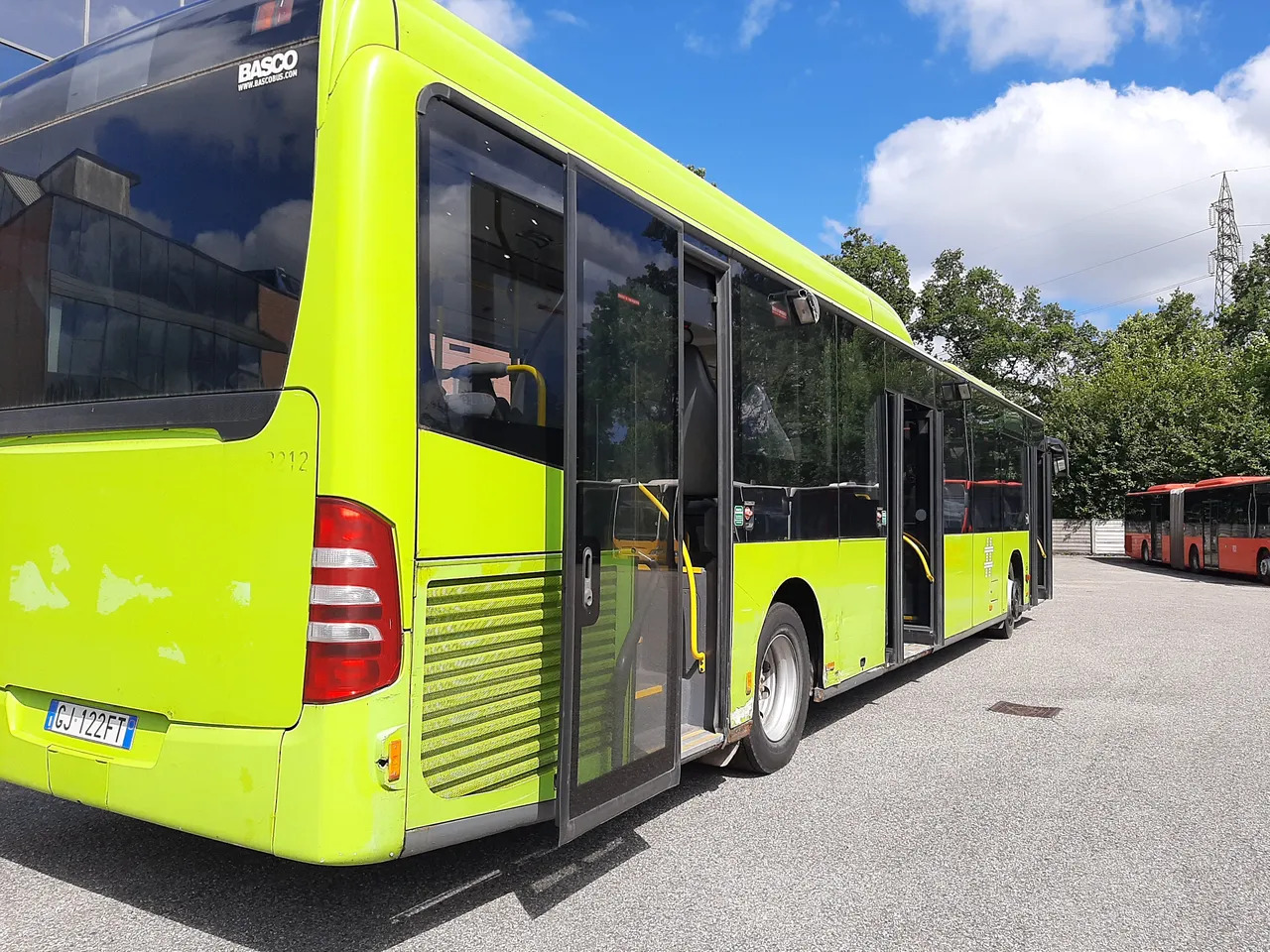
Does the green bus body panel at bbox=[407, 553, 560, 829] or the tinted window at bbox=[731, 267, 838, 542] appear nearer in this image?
the green bus body panel at bbox=[407, 553, 560, 829]

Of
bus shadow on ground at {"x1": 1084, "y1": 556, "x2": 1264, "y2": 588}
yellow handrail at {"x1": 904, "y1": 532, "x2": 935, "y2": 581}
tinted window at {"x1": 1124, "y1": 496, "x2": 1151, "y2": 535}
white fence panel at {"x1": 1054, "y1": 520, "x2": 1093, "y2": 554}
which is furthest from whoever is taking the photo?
white fence panel at {"x1": 1054, "y1": 520, "x2": 1093, "y2": 554}

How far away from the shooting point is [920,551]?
29.2ft

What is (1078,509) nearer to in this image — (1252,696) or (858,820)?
(1252,696)

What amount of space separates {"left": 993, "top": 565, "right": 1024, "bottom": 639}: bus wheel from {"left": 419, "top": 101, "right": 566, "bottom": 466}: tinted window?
9711 millimetres

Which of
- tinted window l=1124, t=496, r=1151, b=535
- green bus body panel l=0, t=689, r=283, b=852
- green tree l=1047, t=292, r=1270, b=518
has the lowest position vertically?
green bus body panel l=0, t=689, r=283, b=852

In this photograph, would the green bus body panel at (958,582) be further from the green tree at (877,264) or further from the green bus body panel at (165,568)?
the green tree at (877,264)

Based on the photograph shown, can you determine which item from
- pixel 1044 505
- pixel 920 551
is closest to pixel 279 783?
pixel 920 551

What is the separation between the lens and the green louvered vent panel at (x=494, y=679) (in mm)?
3250

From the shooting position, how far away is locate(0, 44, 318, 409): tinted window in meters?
3.26

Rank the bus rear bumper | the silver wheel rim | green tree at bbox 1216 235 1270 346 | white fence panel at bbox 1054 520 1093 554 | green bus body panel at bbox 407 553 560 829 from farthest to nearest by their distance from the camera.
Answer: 1. green tree at bbox 1216 235 1270 346
2. white fence panel at bbox 1054 520 1093 554
3. the silver wheel rim
4. green bus body panel at bbox 407 553 560 829
5. the bus rear bumper


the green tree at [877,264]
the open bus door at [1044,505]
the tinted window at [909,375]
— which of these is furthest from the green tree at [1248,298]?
the tinted window at [909,375]

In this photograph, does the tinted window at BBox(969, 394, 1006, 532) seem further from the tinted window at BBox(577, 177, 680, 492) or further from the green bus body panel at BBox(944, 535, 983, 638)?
the tinted window at BBox(577, 177, 680, 492)

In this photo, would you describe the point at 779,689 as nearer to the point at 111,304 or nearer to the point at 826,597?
the point at 826,597

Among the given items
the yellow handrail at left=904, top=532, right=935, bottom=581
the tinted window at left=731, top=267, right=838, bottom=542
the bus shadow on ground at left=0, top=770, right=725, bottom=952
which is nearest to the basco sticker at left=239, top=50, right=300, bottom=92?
the tinted window at left=731, top=267, right=838, bottom=542
